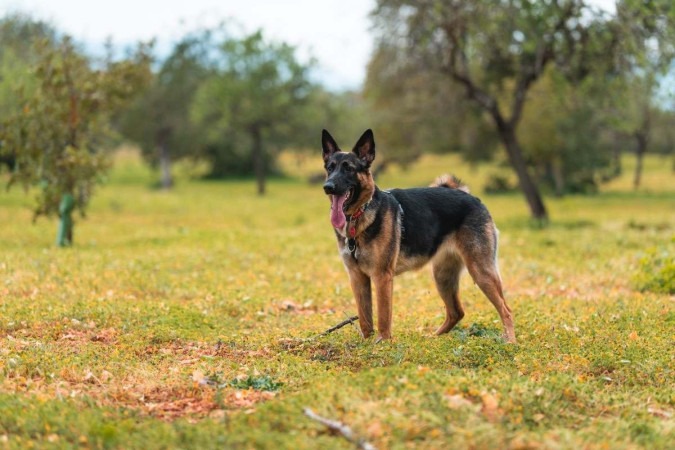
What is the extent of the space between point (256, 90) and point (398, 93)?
13.0 metres

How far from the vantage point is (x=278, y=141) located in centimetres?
5938

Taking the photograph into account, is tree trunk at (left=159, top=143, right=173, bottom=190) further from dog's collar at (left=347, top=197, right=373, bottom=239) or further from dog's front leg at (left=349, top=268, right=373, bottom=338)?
dog's collar at (left=347, top=197, right=373, bottom=239)

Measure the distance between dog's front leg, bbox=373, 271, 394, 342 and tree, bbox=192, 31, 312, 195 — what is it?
4157cm

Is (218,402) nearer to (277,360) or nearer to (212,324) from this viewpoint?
(277,360)

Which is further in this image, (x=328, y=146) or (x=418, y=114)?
(x=418, y=114)

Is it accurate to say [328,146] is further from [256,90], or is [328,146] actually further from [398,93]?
[256,90]

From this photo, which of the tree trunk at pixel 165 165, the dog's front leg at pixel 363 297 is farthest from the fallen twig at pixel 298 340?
the tree trunk at pixel 165 165

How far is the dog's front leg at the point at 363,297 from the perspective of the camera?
32.3ft

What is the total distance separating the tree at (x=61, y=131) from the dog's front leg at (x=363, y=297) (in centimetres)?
1167

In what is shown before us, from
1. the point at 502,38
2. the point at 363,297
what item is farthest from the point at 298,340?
the point at 502,38

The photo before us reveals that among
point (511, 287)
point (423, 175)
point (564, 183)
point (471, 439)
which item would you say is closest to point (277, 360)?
point (471, 439)

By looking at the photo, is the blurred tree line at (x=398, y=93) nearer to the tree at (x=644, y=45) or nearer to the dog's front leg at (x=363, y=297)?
the tree at (x=644, y=45)

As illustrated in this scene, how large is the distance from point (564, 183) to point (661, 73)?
2780cm

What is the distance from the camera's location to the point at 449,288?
10.8m
